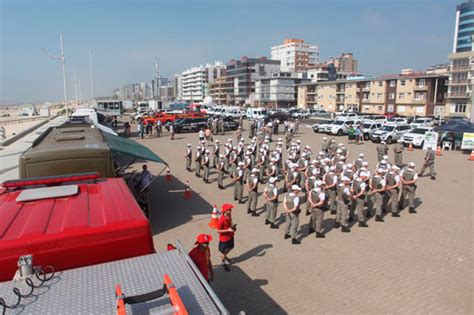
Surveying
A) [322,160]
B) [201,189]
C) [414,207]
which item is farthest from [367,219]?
[201,189]

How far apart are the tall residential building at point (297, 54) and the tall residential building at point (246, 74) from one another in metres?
21.0

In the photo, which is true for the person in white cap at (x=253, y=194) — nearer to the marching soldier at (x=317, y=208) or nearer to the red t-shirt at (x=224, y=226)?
the marching soldier at (x=317, y=208)

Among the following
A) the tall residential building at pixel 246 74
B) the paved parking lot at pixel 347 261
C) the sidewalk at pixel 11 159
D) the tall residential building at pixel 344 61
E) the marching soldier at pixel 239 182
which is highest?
the tall residential building at pixel 344 61

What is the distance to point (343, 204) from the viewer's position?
32.9ft

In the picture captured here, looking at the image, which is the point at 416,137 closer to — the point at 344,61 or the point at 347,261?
the point at 347,261

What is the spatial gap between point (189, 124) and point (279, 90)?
5963 cm

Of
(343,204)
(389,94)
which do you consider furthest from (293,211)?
(389,94)

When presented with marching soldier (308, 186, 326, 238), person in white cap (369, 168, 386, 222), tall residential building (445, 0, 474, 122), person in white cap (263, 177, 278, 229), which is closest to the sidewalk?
person in white cap (263, 177, 278, 229)

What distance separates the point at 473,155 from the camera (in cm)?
2100

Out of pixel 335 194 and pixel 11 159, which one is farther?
pixel 11 159

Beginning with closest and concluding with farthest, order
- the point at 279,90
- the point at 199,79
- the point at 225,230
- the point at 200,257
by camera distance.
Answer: the point at 200,257 → the point at 225,230 → the point at 279,90 → the point at 199,79

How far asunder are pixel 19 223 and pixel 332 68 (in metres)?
109

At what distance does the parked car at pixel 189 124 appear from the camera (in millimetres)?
34156

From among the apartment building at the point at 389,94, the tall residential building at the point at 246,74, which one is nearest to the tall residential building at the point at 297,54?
the tall residential building at the point at 246,74
